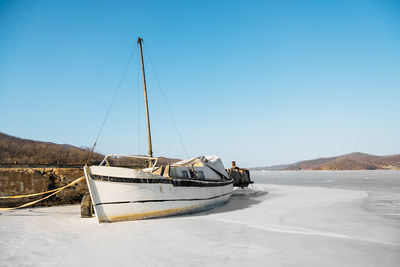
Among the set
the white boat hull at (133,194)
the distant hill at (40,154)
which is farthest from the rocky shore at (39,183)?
the white boat hull at (133,194)

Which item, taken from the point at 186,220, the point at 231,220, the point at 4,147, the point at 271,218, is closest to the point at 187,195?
the point at 186,220

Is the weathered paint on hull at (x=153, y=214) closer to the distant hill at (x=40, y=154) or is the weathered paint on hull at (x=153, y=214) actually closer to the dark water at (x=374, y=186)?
the dark water at (x=374, y=186)

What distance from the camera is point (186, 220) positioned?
31.9 ft

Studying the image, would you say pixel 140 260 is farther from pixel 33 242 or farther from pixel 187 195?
pixel 187 195

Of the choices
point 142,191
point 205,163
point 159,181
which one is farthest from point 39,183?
point 205,163

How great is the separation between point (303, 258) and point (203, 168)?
28.5ft

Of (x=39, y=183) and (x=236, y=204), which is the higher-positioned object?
(x=39, y=183)

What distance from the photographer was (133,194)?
903cm

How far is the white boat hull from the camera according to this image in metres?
8.69

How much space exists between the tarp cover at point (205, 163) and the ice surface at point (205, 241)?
13.7 feet

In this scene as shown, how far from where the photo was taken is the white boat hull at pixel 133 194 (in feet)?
28.5

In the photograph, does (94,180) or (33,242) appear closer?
(33,242)

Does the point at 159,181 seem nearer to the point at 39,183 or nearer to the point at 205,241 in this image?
the point at 205,241

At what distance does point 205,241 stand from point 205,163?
7872 mm
